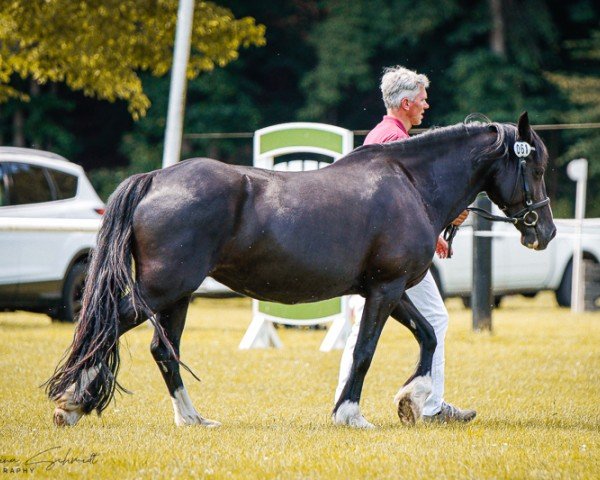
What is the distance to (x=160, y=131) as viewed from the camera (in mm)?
31641

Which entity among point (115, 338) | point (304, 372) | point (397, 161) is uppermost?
point (397, 161)

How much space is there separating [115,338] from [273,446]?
1177 millimetres

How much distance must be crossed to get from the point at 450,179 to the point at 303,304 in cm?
512

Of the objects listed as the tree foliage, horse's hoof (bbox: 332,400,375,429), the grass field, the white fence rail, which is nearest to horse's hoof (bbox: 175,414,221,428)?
the grass field

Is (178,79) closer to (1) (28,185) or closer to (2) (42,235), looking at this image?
(1) (28,185)

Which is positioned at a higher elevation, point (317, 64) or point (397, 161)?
point (317, 64)

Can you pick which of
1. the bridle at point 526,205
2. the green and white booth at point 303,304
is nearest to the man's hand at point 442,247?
the bridle at point 526,205

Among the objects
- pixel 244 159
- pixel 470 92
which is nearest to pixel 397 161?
pixel 244 159

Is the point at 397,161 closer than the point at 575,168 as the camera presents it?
Yes

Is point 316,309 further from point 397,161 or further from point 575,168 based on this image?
point 575,168

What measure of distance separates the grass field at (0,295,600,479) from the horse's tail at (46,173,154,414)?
27 centimetres

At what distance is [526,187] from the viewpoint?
763 centimetres
